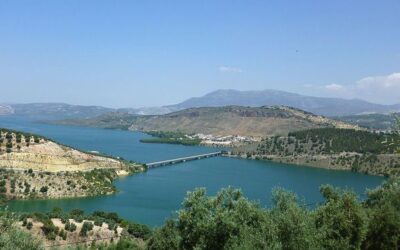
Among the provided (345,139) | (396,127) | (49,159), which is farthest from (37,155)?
(345,139)

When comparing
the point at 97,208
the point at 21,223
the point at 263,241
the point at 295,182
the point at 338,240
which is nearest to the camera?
the point at 263,241

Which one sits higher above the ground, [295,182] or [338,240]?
[338,240]

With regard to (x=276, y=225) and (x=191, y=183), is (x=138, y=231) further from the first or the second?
(x=191, y=183)

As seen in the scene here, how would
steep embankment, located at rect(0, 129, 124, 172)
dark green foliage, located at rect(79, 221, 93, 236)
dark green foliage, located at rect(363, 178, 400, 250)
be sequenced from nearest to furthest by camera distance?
dark green foliage, located at rect(363, 178, 400, 250)
dark green foliage, located at rect(79, 221, 93, 236)
steep embankment, located at rect(0, 129, 124, 172)

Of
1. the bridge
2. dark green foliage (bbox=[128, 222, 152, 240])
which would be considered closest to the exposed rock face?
the bridge

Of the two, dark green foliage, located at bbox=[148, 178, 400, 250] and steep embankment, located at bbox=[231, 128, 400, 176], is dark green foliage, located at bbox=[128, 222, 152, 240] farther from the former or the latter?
steep embankment, located at bbox=[231, 128, 400, 176]

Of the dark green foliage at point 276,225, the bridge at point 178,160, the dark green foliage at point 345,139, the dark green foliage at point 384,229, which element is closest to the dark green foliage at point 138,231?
the dark green foliage at point 276,225

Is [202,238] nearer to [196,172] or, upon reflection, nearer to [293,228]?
[293,228]

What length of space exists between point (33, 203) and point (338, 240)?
162 ft

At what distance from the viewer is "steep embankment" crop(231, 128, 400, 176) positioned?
4879 inches

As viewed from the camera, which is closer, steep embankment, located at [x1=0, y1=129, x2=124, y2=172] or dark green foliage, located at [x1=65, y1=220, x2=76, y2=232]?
dark green foliage, located at [x1=65, y1=220, x2=76, y2=232]

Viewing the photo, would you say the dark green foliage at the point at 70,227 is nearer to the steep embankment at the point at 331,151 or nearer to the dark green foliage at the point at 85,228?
the dark green foliage at the point at 85,228

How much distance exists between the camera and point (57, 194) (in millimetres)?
71312

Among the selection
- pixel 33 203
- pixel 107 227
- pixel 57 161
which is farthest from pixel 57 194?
pixel 107 227
